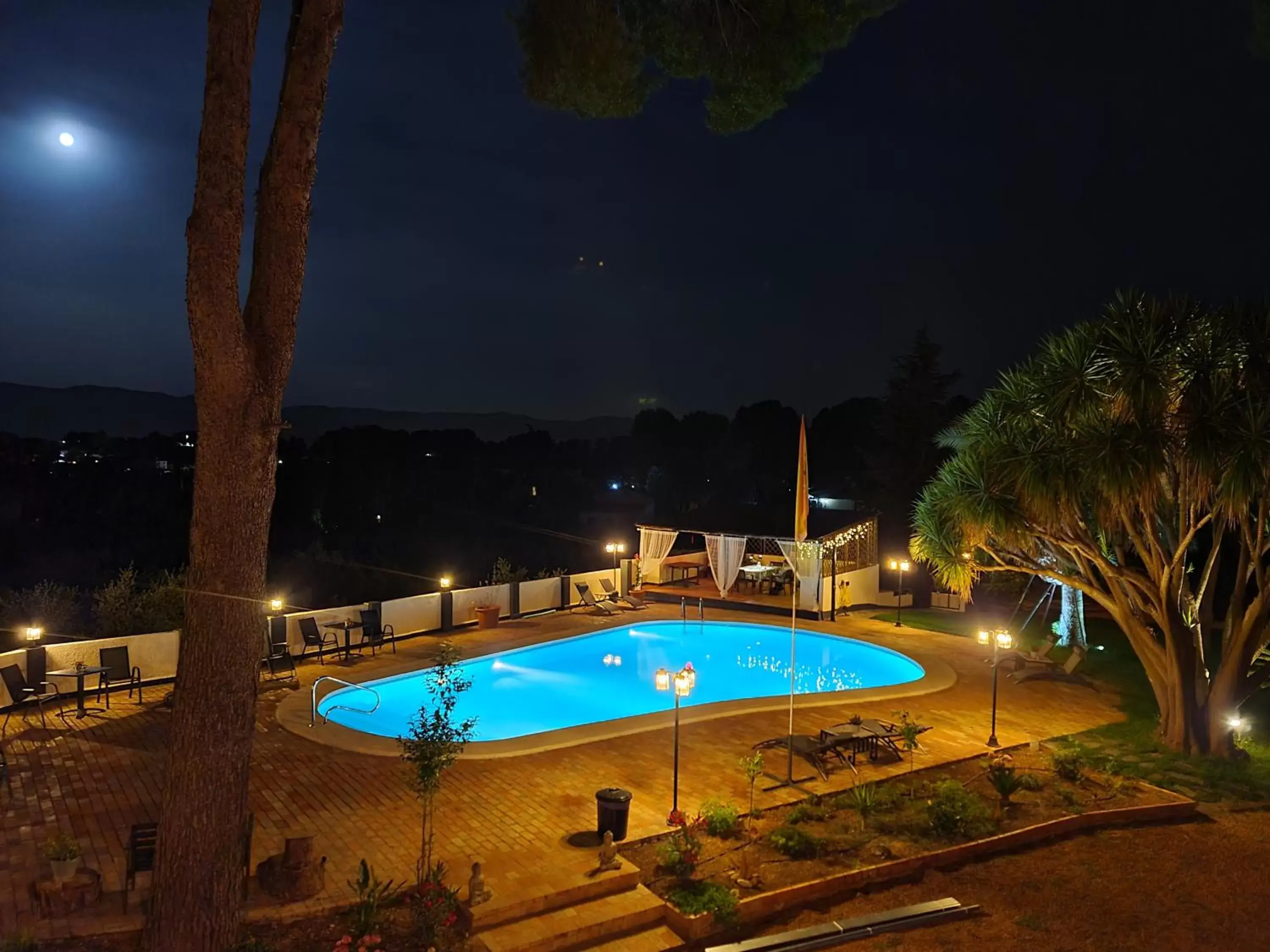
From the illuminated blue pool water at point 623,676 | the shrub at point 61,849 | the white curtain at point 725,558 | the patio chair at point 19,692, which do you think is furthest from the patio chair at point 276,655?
the white curtain at point 725,558

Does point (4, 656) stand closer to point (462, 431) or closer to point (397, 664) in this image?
point (397, 664)

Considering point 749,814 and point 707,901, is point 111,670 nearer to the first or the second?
point 749,814

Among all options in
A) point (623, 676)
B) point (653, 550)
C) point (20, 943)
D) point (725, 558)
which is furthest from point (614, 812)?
point (653, 550)

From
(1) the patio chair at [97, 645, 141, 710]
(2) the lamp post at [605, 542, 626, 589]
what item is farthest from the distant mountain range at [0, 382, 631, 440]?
(1) the patio chair at [97, 645, 141, 710]

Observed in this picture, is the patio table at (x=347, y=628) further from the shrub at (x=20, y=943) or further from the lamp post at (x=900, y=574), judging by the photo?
the lamp post at (x=900, y=574)

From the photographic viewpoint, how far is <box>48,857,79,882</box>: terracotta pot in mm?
5527

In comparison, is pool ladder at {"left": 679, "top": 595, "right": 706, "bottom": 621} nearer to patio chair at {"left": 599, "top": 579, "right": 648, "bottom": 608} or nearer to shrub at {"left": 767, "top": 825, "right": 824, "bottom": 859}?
patio chair at {"left": 599, "top": 579, "right": 648, "bottom": 608}

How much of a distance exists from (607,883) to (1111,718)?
8847 millimetres

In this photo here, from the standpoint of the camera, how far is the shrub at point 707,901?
19.6 feet

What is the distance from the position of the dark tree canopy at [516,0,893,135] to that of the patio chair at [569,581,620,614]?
38.1 ft

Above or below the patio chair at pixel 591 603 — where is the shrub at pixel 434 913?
below

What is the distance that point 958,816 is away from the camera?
7.57m

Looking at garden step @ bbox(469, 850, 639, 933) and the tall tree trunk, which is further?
garden step @ bbox(469, 850, 639, 933)

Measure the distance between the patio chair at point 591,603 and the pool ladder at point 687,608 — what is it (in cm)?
148
